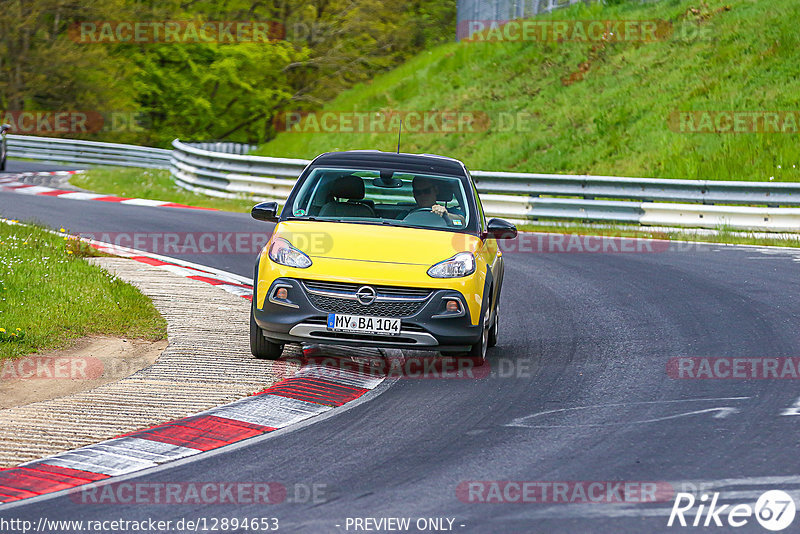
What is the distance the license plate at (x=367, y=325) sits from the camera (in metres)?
8.31

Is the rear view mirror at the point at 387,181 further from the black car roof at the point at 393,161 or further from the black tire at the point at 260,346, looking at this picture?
the black tire at the point at 260,346

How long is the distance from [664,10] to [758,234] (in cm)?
1525

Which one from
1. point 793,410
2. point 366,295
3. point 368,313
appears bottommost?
point 793,410

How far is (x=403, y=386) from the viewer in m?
8.22

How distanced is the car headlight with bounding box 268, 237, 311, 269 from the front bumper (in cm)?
15

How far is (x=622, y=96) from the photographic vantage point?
28.6 m

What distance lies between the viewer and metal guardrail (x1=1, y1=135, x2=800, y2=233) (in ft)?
62.6

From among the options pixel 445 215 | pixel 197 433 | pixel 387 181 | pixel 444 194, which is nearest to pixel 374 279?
pixel 445 215

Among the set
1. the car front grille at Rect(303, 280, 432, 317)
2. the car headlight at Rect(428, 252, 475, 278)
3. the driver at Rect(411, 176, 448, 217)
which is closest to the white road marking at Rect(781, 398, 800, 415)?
the car headlight at Rect(428, 252, 475, 278)

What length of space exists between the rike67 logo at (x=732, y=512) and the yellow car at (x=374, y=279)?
10.6 feet

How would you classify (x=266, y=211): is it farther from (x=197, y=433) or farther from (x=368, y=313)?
(x=197, y=433)

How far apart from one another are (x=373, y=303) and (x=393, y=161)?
1897 mm

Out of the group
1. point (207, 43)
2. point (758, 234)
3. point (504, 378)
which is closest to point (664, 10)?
point (758, 234)

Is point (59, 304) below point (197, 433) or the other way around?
the other way around
